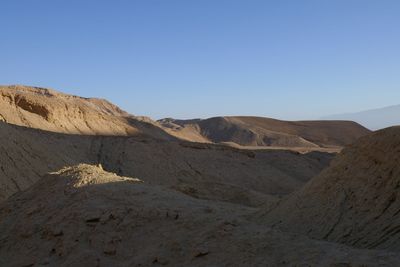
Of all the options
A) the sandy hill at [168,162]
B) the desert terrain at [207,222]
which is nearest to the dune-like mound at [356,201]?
the desert terrain at [207,222]

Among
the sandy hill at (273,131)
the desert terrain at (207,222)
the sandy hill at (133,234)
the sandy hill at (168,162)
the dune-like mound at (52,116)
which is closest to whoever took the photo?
the sandy hill at (133,234)

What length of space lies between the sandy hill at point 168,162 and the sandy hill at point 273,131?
1948 cm

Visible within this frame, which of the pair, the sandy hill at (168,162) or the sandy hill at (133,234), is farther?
the sandy hill at (168,162)

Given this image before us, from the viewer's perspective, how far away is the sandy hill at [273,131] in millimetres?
46062

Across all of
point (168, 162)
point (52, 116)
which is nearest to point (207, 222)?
point (168, 162)

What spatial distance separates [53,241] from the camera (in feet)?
21.2

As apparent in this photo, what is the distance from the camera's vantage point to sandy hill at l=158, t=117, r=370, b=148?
46.1m

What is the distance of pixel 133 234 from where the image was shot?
6.04 metres

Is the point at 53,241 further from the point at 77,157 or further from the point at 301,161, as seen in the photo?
the point at 301,161

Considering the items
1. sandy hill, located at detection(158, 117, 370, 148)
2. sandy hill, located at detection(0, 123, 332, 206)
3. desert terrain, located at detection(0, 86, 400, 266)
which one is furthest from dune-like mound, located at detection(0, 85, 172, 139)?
sandy hill, located at detection(158, 117, 370, 148)

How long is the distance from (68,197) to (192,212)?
7.25 feet

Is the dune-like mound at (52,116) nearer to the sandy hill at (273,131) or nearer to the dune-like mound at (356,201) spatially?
the dune-like mound at (356,201)

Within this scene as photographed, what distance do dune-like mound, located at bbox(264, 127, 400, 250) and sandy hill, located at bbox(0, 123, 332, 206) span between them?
6095 millimetres

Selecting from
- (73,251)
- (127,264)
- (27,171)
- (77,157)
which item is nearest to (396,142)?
(127,264)
